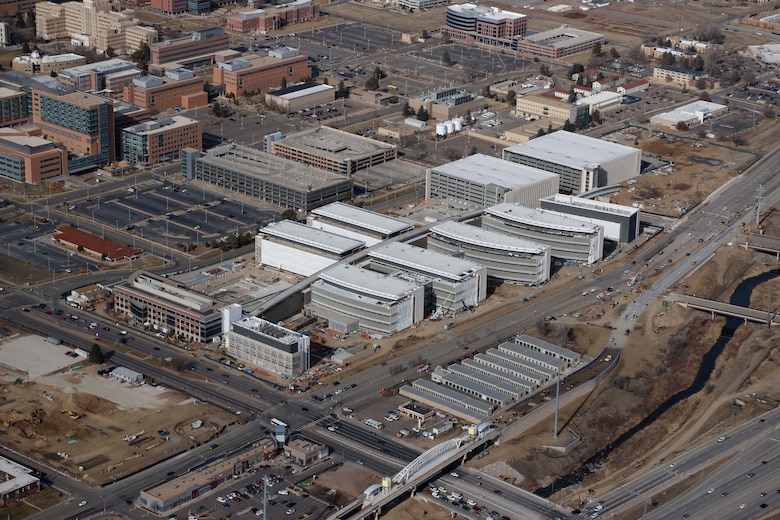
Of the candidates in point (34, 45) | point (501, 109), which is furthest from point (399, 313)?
point (34, 45)

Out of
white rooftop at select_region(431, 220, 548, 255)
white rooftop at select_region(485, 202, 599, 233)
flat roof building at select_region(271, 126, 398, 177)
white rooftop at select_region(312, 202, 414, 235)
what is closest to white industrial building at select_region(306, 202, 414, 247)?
white rooftop at select_region(312, 202, 414, 235)

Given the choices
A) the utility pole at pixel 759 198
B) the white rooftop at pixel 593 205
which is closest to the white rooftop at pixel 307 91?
the white rooftop at pixel 593 205

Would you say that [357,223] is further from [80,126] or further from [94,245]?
[80,126]

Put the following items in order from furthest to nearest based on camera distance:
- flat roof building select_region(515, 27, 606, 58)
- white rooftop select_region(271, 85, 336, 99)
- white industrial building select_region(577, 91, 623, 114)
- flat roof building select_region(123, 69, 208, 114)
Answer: flat roof building select_region(515, 27, 606, 58) → white industrial building select_region(577, 91, 623, 114) → white rooftop select_region(271, 85, 336, 99) → flat roof building select_region(123, 69, 208, 114)

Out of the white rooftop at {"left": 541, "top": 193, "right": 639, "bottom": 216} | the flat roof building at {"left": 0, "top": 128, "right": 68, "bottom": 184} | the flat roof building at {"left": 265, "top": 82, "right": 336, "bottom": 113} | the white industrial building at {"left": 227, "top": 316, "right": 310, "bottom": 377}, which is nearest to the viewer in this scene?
the white industrial building at {"left": 227, "top": 316, "right": 310, "bottom": 377}

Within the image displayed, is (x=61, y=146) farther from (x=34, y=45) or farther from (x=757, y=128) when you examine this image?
(x=757, y=128)

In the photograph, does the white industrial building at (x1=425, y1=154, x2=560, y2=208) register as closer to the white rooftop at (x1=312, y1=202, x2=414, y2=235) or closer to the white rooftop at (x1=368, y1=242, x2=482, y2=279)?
the white rooftop at (x1=312, y1=202, x2=414, y2=235)
